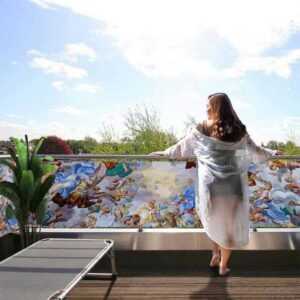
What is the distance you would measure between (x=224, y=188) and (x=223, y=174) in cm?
12

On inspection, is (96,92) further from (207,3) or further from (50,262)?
(50,262)

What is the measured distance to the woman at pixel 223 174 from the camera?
11.3 feet

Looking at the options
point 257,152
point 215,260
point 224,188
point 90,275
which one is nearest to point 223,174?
point 224,188

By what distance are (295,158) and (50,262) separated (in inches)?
97.2

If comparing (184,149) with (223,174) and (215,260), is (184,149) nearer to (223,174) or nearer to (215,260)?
(223,174)

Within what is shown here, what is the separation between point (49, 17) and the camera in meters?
6.75

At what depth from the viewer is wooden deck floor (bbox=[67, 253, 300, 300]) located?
3088 mm

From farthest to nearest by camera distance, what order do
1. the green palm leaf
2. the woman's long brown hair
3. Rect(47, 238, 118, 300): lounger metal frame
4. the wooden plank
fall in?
the green palm leaf → the woman's long brown hair → the wooden plank → Rect(47, 238, 118, 300): lounger metal frame

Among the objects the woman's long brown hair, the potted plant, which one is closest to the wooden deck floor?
the potted plant

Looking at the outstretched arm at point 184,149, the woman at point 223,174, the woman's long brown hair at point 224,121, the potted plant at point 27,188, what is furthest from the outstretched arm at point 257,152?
the potted plant at point 27,188

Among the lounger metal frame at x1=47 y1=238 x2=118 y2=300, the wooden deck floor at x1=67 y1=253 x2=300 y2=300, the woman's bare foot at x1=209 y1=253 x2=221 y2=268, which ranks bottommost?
the wooden deck floor at x1=67 y1=253 x2=300 y2=300

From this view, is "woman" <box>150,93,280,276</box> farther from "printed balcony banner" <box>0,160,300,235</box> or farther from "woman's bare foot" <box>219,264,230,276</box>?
"printed balcony banner" <box>0,160,300,235</box>

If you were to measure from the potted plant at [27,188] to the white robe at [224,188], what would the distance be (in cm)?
143

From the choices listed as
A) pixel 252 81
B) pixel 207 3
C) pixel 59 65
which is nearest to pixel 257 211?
pixel 207 3
